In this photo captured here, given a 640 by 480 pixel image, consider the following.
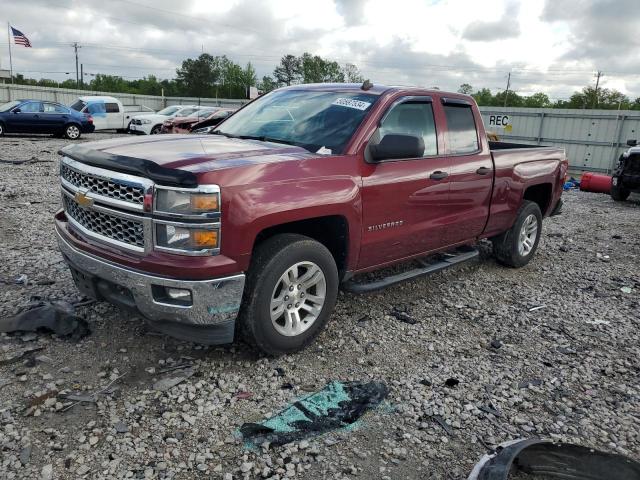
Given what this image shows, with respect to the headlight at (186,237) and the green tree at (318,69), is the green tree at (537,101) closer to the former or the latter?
the green tree at (318,69)

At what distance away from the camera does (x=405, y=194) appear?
13.9 feet

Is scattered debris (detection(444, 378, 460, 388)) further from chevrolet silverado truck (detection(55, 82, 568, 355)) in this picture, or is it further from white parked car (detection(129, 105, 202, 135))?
white parked car (detection(129, 105, 202, 135))

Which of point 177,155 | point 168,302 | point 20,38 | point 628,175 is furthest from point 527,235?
point 20,38

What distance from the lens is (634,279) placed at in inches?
244

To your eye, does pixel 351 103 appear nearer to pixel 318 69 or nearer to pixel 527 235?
pixel 527 235

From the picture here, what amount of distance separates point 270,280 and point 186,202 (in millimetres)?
757

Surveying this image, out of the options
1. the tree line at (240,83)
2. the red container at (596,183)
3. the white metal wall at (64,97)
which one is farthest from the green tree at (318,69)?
the red container at (596,183)

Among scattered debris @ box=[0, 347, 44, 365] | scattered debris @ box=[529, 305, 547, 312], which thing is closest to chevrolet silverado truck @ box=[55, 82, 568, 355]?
scattered debris @ box=[0, 347, 44, 365]

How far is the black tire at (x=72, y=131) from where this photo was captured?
20078 millimetres

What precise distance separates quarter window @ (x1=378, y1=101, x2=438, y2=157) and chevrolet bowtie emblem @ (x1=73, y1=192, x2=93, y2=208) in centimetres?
221

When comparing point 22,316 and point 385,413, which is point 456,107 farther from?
point 22,316

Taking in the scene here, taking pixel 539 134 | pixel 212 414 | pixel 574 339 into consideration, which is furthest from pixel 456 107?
pixel 539 134

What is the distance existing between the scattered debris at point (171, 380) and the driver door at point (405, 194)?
1.54 m

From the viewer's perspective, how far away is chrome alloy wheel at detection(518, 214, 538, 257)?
6.29 m
